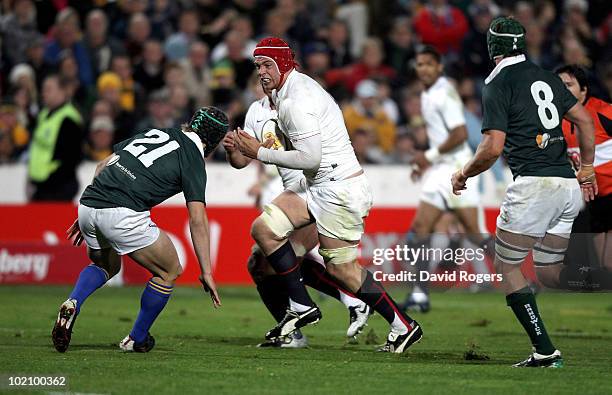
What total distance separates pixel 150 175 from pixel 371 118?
34.2ft

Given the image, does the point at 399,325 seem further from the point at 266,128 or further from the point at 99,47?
the point at 99,47

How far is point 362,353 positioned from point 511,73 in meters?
2.59

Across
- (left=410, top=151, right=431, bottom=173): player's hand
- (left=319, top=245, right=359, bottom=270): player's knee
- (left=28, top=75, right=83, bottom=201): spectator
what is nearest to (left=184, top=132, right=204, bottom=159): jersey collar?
(left=319, top=245, right=359, bottom=270): player's knee

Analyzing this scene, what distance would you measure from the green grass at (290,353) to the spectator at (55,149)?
98.5 inches

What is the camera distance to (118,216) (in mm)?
9359

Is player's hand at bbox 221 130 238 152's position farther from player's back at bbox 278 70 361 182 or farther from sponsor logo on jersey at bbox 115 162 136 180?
sponsor logo on jersey at bbox 115 162 136 180

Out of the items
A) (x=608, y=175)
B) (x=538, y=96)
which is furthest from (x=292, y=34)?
(x=538, y=96)

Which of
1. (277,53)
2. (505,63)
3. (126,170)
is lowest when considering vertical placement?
(126,170)

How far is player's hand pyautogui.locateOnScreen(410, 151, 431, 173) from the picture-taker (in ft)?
44.1

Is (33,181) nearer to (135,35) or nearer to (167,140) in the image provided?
(135,35)

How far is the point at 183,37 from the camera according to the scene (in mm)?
20406

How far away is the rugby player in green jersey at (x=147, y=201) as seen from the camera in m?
9.38

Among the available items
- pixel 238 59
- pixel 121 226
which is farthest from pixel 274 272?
pixel 238 59

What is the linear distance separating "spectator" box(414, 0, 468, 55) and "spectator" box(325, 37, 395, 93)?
857 mm
